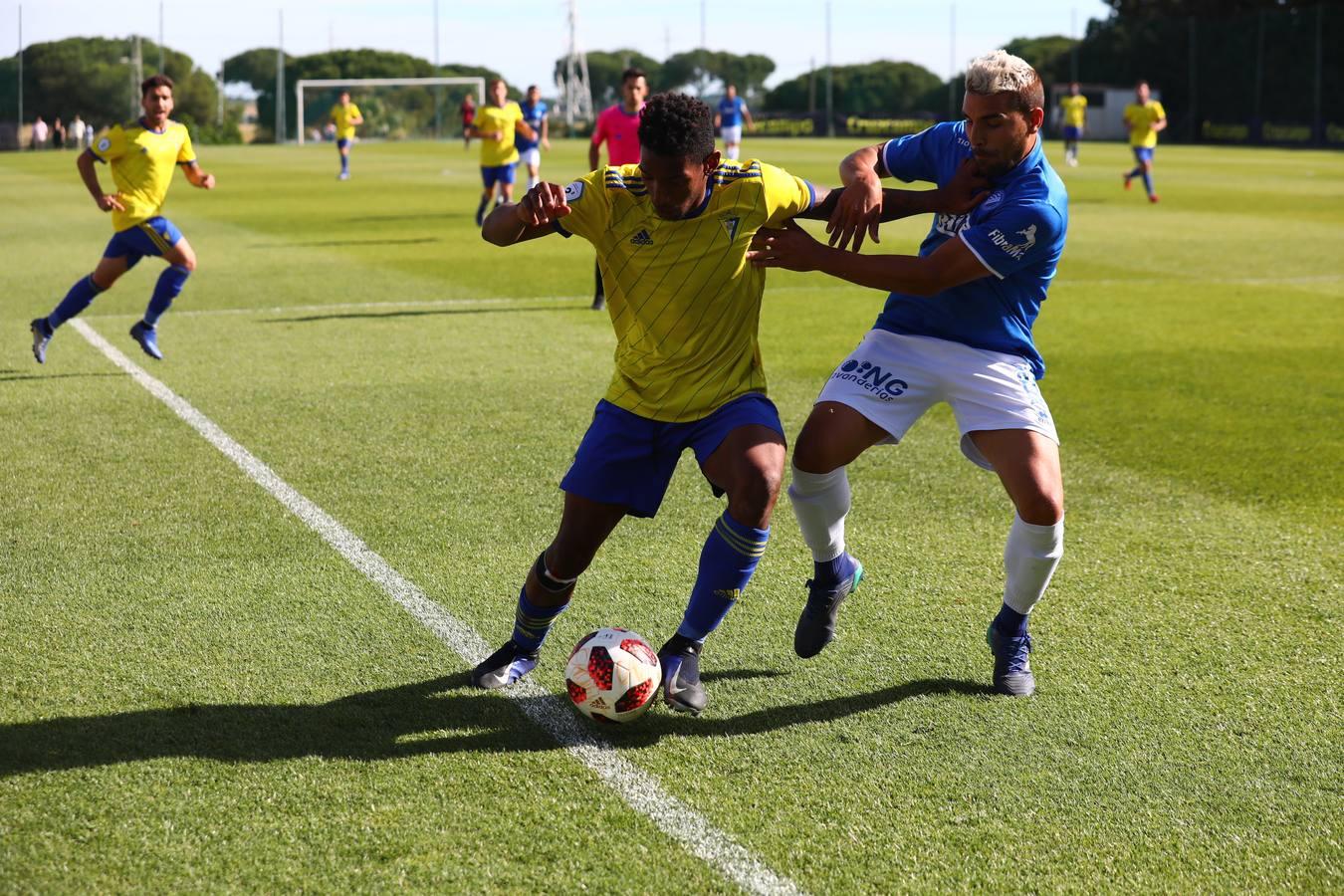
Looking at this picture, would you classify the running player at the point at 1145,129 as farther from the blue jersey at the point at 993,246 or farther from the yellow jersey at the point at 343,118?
the blue jersey at the point at 993,246

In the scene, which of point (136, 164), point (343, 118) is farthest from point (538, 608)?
point (343, 118)

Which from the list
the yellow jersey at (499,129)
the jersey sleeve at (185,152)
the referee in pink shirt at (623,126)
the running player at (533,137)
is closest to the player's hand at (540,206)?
the jersey sleeve at (185,152)

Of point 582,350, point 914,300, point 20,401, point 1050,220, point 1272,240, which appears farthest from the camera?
point 1272,240

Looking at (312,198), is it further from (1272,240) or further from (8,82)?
(8,82)

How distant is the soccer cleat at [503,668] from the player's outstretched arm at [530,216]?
52.9 inches

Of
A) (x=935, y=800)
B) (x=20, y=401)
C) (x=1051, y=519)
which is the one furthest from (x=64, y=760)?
(x=20, y=401)

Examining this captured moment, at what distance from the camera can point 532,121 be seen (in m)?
26.0

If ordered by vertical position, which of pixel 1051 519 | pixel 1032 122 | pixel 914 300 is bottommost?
pixel 1051 519

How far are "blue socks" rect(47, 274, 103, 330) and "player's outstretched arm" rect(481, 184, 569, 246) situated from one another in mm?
7033

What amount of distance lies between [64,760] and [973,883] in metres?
2.54

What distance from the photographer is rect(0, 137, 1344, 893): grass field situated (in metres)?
3.63

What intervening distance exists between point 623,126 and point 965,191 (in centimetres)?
907

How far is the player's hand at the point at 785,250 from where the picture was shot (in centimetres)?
429

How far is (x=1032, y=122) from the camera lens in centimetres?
454
